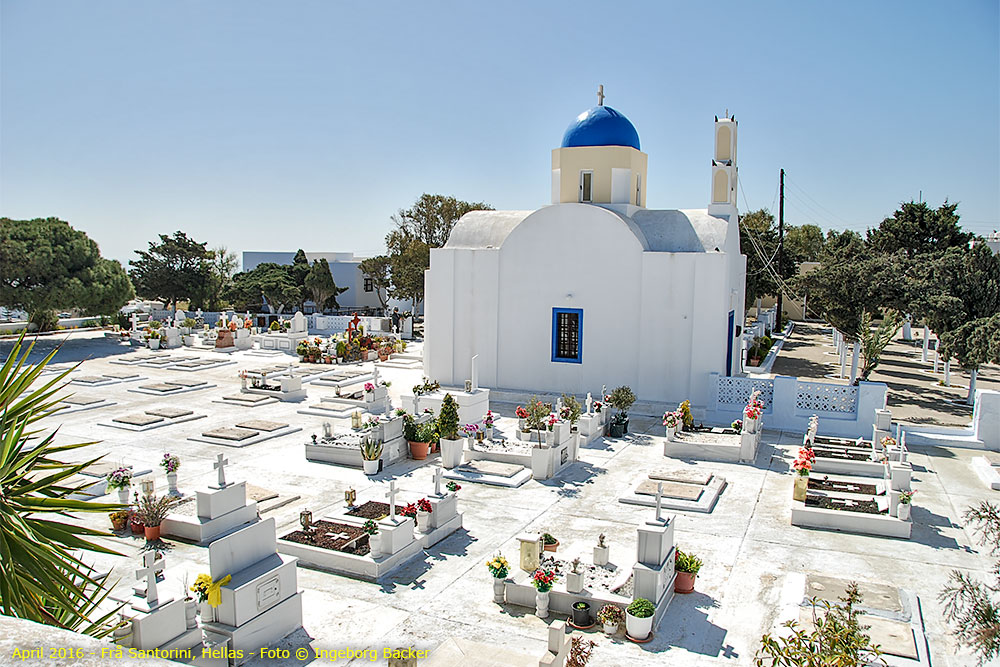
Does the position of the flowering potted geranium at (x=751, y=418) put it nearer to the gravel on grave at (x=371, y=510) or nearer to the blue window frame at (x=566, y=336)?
the blue window frame at (x=566, y=336)

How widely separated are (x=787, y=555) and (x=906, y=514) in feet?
7.73

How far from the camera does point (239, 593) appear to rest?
7137mm

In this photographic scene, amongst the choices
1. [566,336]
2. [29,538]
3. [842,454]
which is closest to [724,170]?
[566,336]

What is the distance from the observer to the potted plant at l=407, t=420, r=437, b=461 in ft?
48.2

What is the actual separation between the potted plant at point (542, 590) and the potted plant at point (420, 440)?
6672 mm

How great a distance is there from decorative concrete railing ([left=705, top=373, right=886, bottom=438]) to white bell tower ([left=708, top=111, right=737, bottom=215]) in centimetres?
552

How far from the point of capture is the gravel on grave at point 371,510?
1078 centimetres

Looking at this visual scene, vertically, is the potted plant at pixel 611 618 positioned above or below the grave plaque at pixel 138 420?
below

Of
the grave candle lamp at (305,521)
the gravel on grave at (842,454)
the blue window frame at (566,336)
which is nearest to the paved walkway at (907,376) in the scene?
the gravel on grave at (842,454)

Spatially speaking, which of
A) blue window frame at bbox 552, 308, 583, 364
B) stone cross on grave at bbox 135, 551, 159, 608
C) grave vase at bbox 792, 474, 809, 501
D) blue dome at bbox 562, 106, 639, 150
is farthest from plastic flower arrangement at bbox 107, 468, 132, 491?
blue dome at bbox 562, 106, 639, 150

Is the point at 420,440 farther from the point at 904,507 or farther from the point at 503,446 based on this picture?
the point at 904,507

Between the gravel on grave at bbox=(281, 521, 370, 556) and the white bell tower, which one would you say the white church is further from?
the gravel on grave at bbox=(281, 521, 370, 556)

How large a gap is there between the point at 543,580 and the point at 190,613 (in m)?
3.81

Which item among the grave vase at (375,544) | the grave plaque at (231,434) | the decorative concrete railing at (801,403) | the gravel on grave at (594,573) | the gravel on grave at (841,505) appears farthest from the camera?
the decorative concrete railing at (801,403)
